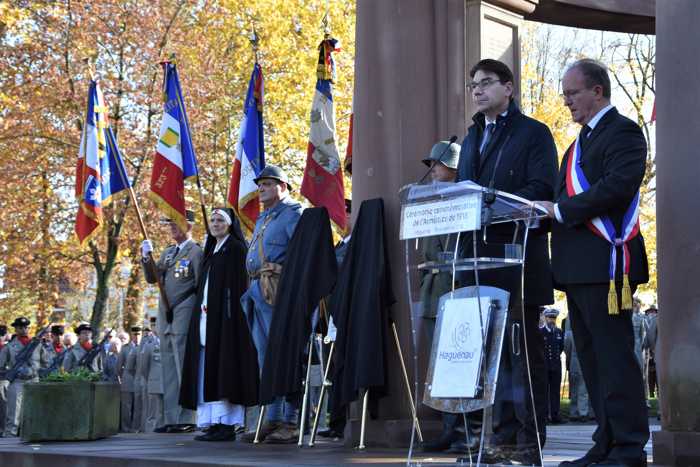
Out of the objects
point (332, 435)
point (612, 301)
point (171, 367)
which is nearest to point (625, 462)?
point (612, 301)

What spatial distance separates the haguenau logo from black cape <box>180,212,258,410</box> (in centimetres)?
436

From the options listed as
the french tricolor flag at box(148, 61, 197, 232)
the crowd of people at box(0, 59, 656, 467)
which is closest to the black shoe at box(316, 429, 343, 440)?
the crowd of people at box(0, 59, 656, 467)

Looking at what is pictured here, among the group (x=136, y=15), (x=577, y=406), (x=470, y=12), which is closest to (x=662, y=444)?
(x=470, y=12)

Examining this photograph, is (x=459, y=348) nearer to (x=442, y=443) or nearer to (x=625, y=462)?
(x=625, y=462)

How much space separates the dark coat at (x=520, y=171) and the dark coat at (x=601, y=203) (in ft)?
1.25

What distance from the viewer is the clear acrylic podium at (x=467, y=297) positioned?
587 cm

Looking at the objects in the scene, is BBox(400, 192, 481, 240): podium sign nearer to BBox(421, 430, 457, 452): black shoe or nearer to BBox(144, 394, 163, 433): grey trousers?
BBox(421, 430, 457, 452): black shoe

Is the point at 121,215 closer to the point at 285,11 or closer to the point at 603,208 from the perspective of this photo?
the point at 285,11

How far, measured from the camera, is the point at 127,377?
840 inches

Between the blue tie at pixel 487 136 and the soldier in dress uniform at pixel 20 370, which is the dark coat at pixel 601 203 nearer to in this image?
the blue tie at pixel 487 136

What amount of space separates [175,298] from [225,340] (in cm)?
168

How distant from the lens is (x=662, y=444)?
665cm

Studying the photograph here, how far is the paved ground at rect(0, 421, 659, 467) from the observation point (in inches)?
278

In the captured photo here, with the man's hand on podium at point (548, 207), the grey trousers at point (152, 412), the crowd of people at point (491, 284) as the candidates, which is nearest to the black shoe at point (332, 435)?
the crowd of people at point (491, 284)
